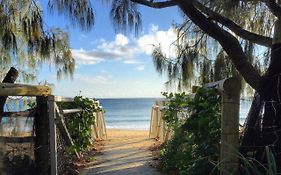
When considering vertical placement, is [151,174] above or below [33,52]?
below

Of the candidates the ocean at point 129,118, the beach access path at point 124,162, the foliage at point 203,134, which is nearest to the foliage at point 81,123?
the beach access path at point 124,162

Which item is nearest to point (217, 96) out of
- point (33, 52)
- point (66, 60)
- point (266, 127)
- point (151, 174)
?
point (266, 127)

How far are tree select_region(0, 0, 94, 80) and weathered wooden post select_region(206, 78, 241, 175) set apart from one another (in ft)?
10.5

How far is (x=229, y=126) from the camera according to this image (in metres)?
A: 3.98

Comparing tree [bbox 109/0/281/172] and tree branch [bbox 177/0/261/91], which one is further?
tree branch [bbox 177/0/261/91]

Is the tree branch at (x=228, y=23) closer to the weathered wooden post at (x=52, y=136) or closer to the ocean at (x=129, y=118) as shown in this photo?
the ocean at (x=129, y=118)

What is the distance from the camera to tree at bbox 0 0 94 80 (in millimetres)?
6559

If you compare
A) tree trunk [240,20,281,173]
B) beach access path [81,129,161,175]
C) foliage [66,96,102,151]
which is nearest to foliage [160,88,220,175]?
tree trunk [240,20,281,173]

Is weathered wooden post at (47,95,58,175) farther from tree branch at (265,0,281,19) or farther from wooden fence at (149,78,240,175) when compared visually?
tree branch at (265,0,281,19)

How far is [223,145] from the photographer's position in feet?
13.1

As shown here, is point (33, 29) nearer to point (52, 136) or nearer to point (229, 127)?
point (52, 136)

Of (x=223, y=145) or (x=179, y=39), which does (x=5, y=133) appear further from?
(x=179, y=39)

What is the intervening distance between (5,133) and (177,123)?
3466 millimetres

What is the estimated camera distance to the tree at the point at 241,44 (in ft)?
13.3
